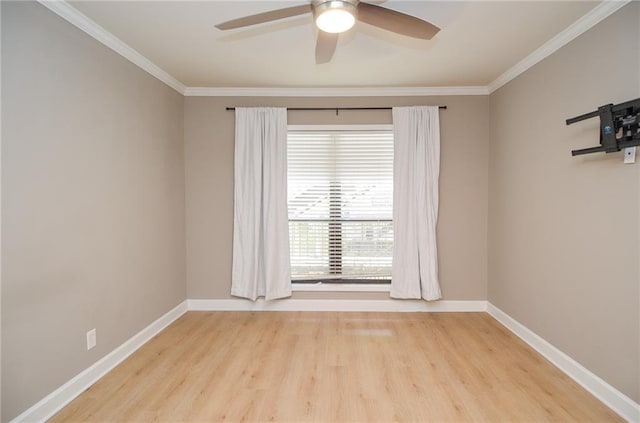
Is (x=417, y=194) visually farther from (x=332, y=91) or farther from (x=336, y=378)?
(x=336, y=378)

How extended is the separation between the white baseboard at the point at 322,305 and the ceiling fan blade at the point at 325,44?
8.69 ft

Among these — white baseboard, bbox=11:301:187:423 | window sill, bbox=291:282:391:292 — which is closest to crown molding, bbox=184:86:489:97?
window sill, bbox=291:282:391:292

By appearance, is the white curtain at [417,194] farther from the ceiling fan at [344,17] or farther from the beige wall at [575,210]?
the ceiling fan at [344,17]

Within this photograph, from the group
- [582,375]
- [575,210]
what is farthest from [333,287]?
[575,210]

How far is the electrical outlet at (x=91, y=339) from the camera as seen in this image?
7.23ft

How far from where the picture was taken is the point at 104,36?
2320 mm

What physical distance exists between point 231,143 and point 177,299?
190 centimetres

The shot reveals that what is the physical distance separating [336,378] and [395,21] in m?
2.41

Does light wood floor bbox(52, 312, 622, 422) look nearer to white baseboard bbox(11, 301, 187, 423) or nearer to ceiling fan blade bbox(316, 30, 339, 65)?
white baseboard bbox(11, 301, 187, 423)

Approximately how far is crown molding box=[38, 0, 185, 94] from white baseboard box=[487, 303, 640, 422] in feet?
14.0

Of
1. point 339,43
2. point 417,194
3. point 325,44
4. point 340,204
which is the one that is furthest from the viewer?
point 340,204

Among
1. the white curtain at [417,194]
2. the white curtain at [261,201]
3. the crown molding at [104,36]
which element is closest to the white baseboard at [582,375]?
the white curtain at [417,194]

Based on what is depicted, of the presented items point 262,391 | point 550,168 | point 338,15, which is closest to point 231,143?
point 338,15

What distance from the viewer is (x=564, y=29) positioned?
2.28m
